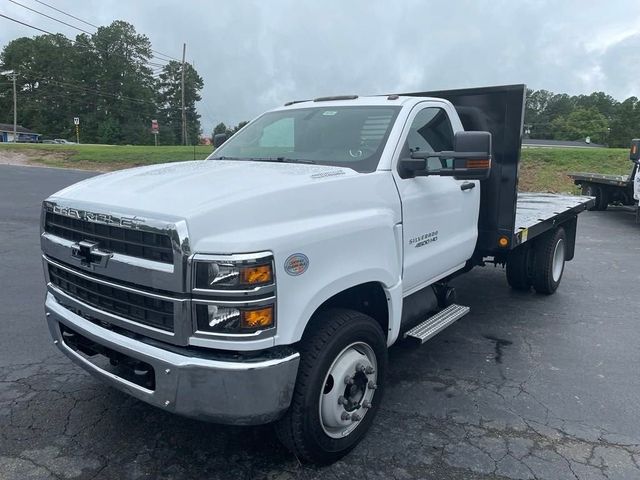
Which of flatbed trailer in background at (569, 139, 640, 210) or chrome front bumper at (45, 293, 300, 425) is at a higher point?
flatbed trailer in background at (569, 139, 640, 210)

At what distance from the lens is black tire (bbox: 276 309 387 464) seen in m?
2.71

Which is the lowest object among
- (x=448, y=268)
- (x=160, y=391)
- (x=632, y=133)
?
(x=160, y=391)

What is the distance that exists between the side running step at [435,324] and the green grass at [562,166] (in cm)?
1725

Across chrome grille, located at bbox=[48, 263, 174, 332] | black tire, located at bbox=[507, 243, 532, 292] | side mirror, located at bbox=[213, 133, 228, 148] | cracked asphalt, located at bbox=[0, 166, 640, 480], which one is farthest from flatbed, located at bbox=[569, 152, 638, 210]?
chrome grille, located at bbox=[48, 263, 174, 332]

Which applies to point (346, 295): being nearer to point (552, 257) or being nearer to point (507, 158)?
point (507, 158)

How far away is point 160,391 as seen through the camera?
2.56 meters

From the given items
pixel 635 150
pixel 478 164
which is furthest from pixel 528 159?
pixel 478 164

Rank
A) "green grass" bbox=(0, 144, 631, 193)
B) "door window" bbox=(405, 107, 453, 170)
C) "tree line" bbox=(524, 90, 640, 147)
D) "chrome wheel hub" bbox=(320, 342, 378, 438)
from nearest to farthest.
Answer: "chrome wheel hub" bbox=(320, 342, 378, 438), "door window" bbox=(405, 107, 453, 170), "green grass" bbox=(0, 144, 631, 193), "tree line" bbox=(524, 90, 640, 147)

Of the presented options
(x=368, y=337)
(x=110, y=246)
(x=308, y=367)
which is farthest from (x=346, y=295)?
(x=110, y=246)

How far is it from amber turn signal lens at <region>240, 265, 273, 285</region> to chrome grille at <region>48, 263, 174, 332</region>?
0.39 m

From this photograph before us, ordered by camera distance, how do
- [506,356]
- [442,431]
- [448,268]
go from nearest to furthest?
[442,431]
[448,268]
[506,356]

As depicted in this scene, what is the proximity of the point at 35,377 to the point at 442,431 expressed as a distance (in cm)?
298

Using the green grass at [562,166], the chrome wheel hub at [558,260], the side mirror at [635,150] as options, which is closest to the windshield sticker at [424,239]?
the chrome wheel hub at [558,260]

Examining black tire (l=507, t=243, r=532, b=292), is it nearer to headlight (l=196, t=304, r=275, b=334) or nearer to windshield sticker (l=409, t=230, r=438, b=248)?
windshield sticker (l=409, t=230, r=438, b=248)
